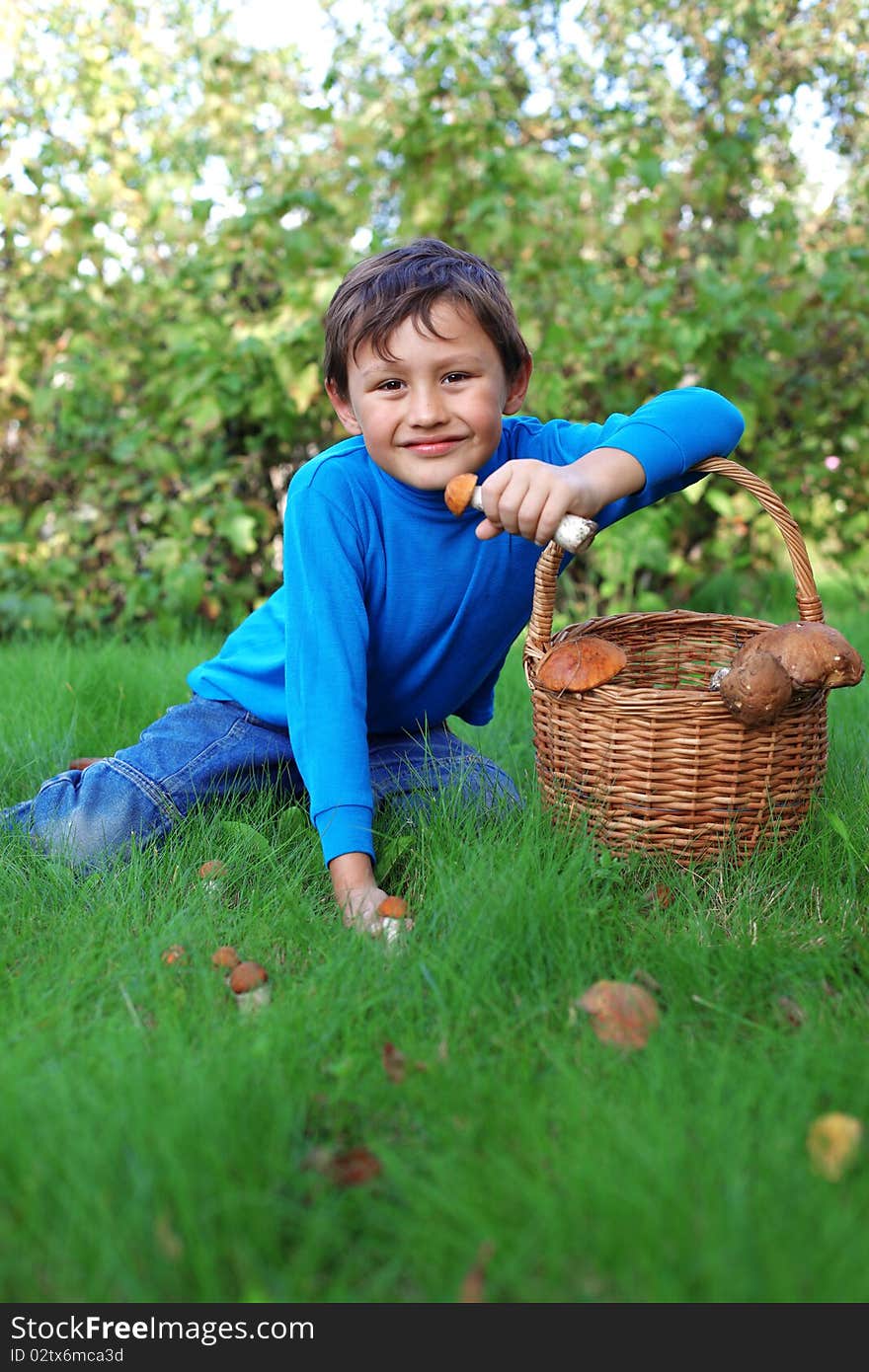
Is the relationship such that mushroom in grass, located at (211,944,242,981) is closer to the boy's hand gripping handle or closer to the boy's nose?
the boy's hand gripping handle

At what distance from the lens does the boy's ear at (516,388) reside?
2.18 metres

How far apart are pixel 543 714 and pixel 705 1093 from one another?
937 mm

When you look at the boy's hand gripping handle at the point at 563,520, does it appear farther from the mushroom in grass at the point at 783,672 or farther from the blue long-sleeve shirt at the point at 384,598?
the mushroom in grass at the point at 783,672

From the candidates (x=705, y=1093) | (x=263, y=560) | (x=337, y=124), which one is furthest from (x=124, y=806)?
(x=337, y=124)

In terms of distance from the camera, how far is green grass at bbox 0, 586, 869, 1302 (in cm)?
104

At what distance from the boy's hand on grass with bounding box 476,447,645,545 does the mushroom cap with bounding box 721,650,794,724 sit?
13.9 inches

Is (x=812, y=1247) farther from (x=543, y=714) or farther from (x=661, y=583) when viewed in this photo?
(x=661, y=583)

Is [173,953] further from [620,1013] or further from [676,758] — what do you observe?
[676,758]

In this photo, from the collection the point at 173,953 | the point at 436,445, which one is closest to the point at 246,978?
the point at 173,953

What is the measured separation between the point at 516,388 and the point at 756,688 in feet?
2.53

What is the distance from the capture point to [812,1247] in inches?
39.6

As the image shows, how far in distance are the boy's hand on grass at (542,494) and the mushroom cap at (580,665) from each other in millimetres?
235

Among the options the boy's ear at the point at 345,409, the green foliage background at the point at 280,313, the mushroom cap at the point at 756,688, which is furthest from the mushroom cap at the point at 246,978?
the green foliage background at the point at 280,313

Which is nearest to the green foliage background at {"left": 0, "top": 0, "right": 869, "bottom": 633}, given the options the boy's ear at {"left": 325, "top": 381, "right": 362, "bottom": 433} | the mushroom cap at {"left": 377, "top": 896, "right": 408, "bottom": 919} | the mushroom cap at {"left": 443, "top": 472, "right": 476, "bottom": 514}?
the boy's ear at {"left": 325, "top": 381, "right": 362, "bottom": 433}
